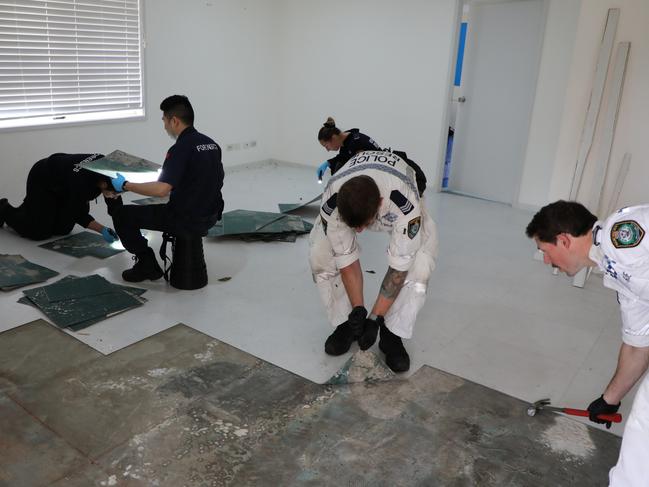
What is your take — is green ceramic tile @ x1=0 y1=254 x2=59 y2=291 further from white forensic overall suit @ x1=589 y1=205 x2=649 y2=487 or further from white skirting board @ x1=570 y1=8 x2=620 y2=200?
white skirting board @ x1=570 y1=8 x2=620 y2=200

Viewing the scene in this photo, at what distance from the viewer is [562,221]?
5.11 feet

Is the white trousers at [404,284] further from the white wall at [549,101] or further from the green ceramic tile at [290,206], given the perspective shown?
the white wall at [549,101]

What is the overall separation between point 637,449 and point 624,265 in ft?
1.51

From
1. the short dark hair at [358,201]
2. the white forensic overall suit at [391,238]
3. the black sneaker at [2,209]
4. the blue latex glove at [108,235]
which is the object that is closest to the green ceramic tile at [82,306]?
the blue latex glove at [108,235]

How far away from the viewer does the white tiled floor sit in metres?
2.69

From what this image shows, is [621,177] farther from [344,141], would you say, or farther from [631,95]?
[344,141]

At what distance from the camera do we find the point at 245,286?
11.5ft

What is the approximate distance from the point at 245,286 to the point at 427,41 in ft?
12.4

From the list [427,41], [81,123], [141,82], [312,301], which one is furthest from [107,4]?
[312,301]

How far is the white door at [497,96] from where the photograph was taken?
5.40 m

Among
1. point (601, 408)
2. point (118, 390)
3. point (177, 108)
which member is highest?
point (177, 108)

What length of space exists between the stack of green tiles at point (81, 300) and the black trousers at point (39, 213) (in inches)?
32.7

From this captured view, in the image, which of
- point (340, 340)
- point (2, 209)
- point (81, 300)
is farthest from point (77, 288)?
point (340, 340)

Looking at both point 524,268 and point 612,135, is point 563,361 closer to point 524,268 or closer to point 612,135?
point 524,268
